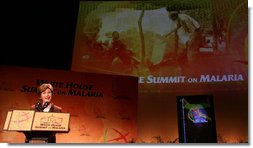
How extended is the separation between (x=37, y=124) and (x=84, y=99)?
62cm

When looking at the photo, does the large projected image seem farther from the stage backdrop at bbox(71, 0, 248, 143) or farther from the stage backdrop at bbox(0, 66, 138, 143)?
the stage backdrop at bbox(0, 66, 138, 143)

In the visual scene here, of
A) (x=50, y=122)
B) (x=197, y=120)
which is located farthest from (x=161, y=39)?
(x=50, y=122)

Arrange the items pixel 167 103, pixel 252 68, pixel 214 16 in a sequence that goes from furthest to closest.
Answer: pixel 214 16, pixel 167 103, pixel 252 68

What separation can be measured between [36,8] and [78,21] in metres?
0.50

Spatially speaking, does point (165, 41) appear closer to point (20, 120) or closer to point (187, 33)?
point (187, 33)

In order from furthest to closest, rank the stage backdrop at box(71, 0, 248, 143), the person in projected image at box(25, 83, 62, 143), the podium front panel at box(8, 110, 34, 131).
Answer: the stage backdrop at box(71, 0, 248, 143) → the person in projected image at box(25, 83, 62, 143) → the podium front panel at box(8, 110, 34, 131)

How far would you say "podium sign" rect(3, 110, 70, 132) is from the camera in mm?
2609

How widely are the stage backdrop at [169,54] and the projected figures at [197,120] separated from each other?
149 mm

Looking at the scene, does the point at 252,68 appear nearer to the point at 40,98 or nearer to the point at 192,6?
the point at 192,6

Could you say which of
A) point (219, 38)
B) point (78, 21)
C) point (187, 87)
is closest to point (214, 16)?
point (219, 38)

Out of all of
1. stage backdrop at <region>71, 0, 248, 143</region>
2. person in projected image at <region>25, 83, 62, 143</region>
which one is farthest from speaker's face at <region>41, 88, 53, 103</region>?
stage backdrop at <region>71, 0, 248, 143</region>

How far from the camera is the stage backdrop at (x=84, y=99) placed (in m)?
3.04

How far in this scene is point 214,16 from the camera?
368 cm

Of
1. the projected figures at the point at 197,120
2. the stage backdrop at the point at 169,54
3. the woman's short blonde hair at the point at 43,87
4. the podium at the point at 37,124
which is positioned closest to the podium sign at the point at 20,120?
the podium at the point at 37,124
